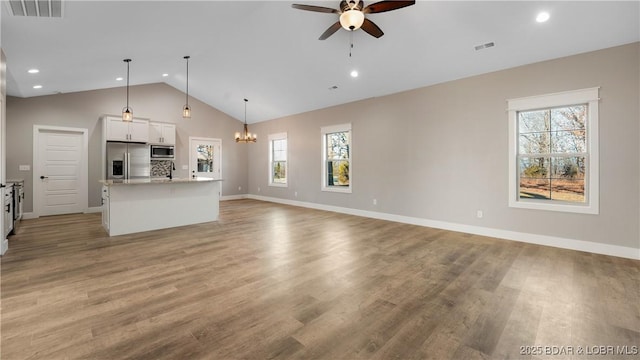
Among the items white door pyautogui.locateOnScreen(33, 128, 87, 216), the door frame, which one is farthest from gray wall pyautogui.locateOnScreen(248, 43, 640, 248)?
white door pyautogui.locateOnScreen(33, 128, 87, 216)

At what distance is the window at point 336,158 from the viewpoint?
7.20 m

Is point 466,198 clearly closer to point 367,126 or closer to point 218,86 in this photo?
point 367,126

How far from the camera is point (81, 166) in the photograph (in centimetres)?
696

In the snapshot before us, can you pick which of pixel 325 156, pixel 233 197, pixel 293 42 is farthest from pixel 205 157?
pixel 293 42

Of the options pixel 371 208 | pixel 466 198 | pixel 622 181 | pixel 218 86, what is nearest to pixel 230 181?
pixel 218 86

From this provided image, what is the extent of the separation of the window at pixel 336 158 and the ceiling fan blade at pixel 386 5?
13.1ft

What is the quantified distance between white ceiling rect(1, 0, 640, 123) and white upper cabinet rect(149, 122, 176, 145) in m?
1.44

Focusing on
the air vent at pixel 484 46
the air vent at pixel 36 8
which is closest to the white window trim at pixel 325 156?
the air vent at pixel 484 46

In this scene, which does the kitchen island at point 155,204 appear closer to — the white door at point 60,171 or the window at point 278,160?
the white door at point 60,171

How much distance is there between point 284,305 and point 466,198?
4.09 metres

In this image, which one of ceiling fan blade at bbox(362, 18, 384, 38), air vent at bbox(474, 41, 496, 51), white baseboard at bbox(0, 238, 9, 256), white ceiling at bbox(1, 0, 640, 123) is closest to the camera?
ceiling fan blade at bbox(362, 18, 384, 38)

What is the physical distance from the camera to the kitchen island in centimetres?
477

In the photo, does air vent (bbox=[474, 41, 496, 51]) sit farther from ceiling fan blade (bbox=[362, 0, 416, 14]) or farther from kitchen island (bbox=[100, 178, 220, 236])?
kitchen island (bbox=[100, 178, 220, 236])

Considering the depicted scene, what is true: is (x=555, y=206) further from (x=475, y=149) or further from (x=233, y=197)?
(x=233, y=197)
